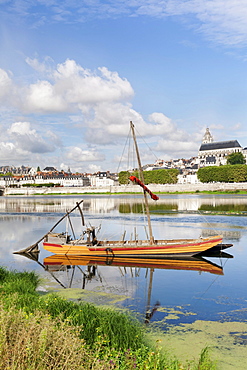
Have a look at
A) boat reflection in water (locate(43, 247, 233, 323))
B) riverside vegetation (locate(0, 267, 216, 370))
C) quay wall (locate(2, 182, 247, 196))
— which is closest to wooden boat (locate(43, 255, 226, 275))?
boat reflection in water (locate(43, 247, 233, 323))

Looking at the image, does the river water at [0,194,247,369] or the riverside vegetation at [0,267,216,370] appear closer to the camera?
the riverside vegetation at [0,267,216,370]

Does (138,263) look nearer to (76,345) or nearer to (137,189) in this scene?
(76,345)

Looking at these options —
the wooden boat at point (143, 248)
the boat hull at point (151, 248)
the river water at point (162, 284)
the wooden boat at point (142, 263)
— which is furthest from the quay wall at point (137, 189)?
the wooden boat at point (142, 263)

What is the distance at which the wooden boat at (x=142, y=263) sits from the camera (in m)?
23.3

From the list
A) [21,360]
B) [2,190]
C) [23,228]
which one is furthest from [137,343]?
[2,190]

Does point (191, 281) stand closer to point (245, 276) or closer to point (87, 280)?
point (245, 276)

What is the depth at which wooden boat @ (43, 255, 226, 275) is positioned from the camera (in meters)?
23.3

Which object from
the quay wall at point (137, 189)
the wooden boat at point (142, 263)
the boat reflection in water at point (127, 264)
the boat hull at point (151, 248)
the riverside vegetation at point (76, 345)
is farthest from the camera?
the quay wall at point (137, 189)

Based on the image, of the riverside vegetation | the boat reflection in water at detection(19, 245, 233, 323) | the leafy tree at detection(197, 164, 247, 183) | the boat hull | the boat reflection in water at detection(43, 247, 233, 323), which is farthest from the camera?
the leafy tree at detection(197, 164, 247, 183)

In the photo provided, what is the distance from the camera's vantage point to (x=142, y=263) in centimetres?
2452

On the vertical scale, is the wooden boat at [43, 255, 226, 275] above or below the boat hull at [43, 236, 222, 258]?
below

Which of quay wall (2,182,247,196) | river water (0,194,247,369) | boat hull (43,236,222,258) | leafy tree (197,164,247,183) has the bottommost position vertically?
river water (0,194,247,369)

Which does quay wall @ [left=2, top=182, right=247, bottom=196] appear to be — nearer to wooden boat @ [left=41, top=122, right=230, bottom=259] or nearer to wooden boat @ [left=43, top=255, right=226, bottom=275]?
wooden boat @ [left=41, top=122, right=230, bottom=259]

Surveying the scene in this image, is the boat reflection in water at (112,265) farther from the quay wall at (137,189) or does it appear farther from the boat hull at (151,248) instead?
the quay wall at (137,189)
